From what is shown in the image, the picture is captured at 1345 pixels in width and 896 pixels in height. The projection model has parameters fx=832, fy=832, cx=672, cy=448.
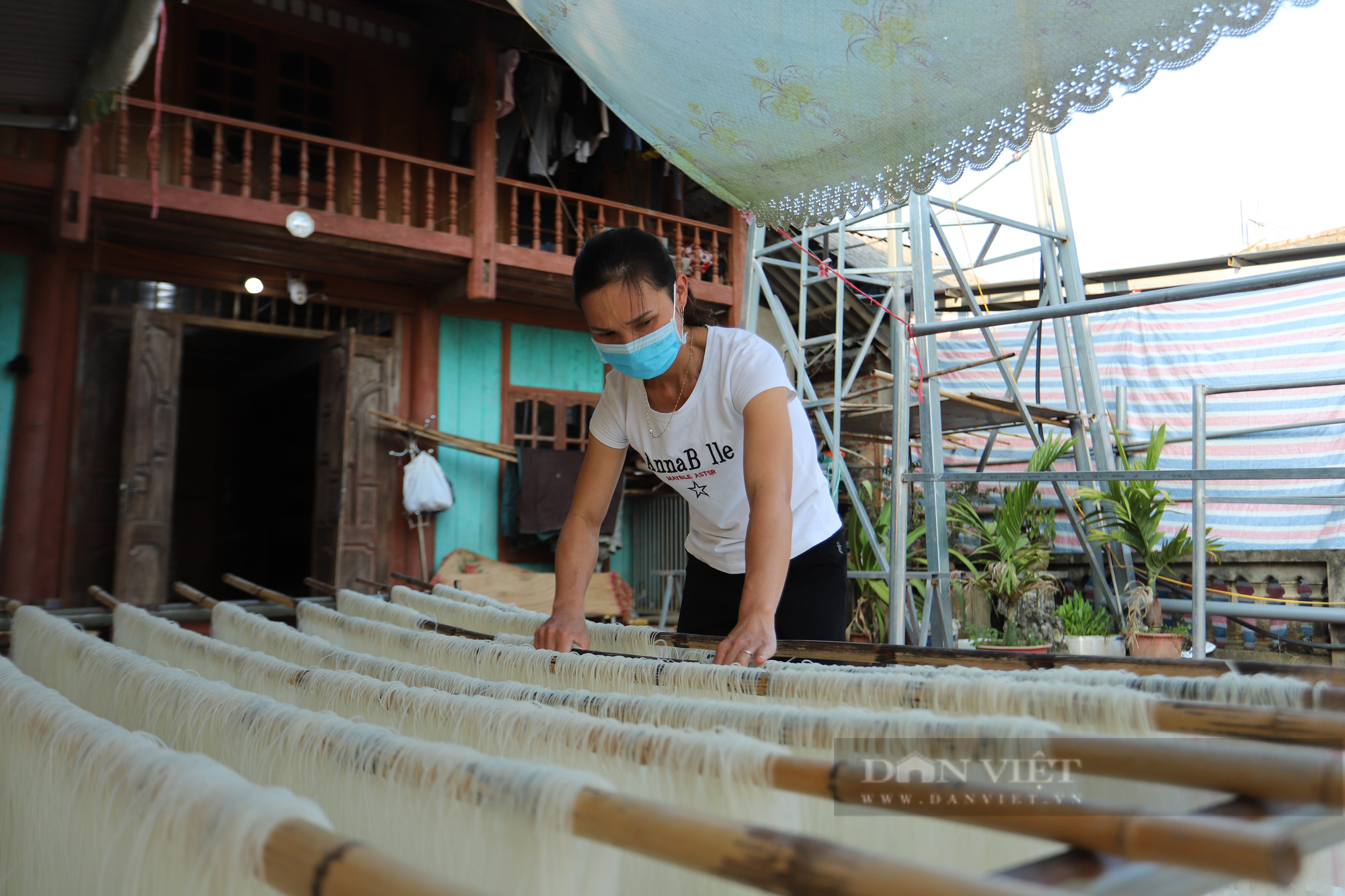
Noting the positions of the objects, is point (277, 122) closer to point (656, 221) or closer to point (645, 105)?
point (656, 221)

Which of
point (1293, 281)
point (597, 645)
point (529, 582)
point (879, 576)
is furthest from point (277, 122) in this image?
point (1293, 281)

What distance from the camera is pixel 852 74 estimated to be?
1.68m

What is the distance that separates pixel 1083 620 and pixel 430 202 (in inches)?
209

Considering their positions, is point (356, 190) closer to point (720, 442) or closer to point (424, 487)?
point (424, 487)

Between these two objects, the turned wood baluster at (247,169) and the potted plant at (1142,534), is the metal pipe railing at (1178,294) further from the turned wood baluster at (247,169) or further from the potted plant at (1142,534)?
the turned wood baluster at (247,169)

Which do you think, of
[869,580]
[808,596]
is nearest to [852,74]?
[808,596]

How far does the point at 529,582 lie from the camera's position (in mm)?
6387

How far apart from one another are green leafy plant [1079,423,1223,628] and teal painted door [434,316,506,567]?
4.55 m

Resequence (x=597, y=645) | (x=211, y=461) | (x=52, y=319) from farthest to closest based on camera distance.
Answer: (x=211, y=461) → (x=52, y=319) → (x=597, y=645)

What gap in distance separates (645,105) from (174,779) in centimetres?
174

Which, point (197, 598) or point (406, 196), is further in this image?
point (406, 196)

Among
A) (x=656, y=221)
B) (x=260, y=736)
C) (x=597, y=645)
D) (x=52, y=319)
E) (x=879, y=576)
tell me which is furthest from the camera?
(x=656, y=221)

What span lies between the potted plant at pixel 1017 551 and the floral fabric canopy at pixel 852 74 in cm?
378

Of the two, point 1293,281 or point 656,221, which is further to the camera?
point 656,221
